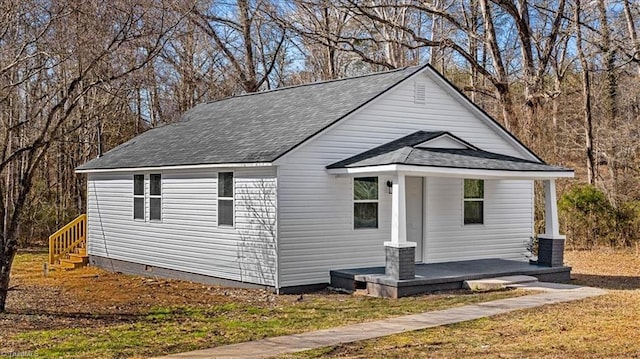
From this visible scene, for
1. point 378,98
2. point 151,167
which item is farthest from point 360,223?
point 151,167

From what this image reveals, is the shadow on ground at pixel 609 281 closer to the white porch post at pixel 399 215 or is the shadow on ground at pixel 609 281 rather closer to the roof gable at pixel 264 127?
the roof gable at pixel 264 127

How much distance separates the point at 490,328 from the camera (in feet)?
31.9

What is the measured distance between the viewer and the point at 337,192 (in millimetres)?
14570

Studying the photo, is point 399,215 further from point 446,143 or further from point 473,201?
point 473,201

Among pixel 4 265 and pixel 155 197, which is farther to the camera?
pixel 155 197

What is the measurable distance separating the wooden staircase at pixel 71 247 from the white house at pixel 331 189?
6.46ft

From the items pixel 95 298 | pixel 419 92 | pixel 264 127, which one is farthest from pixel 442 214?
pixel 95 298

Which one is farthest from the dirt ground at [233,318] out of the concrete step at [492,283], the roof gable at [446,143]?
the roof gable at [446,143]

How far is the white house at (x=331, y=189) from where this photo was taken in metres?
13.9

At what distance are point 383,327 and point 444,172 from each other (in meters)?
4.47

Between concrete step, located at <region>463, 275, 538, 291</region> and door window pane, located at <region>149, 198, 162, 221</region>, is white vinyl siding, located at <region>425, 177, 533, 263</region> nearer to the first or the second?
concrete step, located at <region>463, 275, 538, 291</region>

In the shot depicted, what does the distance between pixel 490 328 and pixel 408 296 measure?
10.9 feet

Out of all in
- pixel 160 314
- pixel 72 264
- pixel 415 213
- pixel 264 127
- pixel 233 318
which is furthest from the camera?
pixel 72 264

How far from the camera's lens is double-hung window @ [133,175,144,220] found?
1795cm
